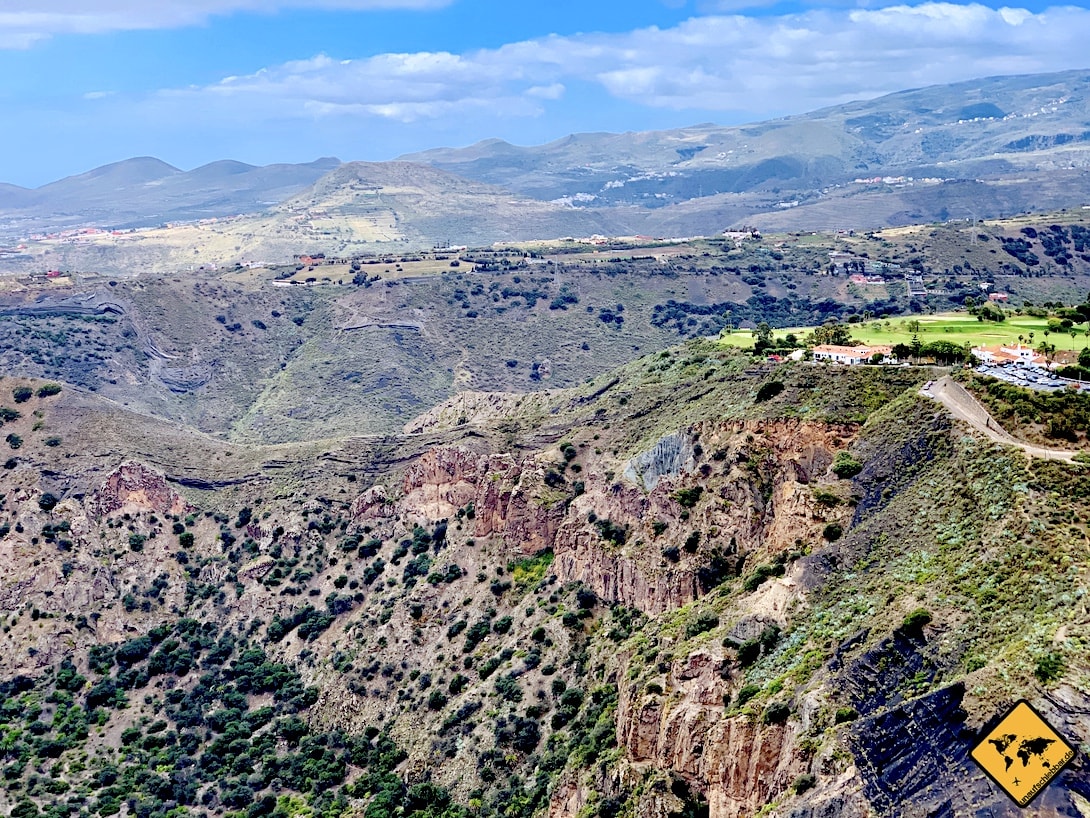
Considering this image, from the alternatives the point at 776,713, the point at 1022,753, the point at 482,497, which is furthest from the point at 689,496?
the point at 1022,753

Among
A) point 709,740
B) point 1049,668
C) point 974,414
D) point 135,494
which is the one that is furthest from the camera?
point 135,494

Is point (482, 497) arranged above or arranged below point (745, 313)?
above

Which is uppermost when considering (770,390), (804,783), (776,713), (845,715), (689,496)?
(770,390)

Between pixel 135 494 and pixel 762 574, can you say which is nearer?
pixel 762 574

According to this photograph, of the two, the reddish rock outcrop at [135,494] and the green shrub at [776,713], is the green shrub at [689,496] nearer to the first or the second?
the green shrub at [776,713]

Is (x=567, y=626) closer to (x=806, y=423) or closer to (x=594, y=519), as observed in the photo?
(x=594, y=519)

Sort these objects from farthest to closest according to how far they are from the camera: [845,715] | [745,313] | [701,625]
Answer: [745,313] < [701,625] < [845,715]

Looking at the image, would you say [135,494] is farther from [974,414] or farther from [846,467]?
[974,414]
